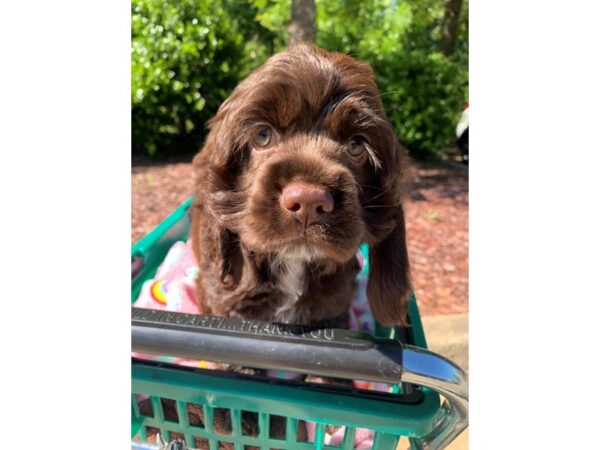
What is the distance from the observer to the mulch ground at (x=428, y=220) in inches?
152

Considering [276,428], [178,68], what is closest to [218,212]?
[276,428]

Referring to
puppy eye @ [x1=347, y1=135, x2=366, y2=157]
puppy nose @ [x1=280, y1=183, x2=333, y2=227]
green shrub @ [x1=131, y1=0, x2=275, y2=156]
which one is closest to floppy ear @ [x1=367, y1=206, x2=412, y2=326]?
puppy eye @ [x1=347, y1=135, x2=366, y2=157]

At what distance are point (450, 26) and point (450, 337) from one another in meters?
5.55

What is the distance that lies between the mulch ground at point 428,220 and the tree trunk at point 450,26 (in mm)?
2243

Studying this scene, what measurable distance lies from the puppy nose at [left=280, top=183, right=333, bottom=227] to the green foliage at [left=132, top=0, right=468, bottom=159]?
4.21m

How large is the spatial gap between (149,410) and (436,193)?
15.7 ft

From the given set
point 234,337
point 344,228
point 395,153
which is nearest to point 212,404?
point 234,337

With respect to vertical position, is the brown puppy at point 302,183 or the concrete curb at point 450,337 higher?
the brown puppy at point 302,183

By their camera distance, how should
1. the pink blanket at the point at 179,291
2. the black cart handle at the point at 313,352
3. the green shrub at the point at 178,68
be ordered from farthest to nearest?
1. the green shrub at the point at 178,68
2. the pink blanket at the point at 179,291
3. the black cart handle at the point at 313,352

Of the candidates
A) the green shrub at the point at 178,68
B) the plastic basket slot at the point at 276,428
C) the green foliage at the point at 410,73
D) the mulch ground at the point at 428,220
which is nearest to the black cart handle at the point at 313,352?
the plastic basket slot at the point at 276,428

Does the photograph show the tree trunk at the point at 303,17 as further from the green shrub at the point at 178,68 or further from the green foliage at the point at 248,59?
the green shrub at the point at 178,68

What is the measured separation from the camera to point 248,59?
6.60m

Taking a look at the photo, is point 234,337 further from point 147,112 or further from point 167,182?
point 147,112

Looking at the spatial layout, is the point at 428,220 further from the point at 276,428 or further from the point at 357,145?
the point at 276,428
